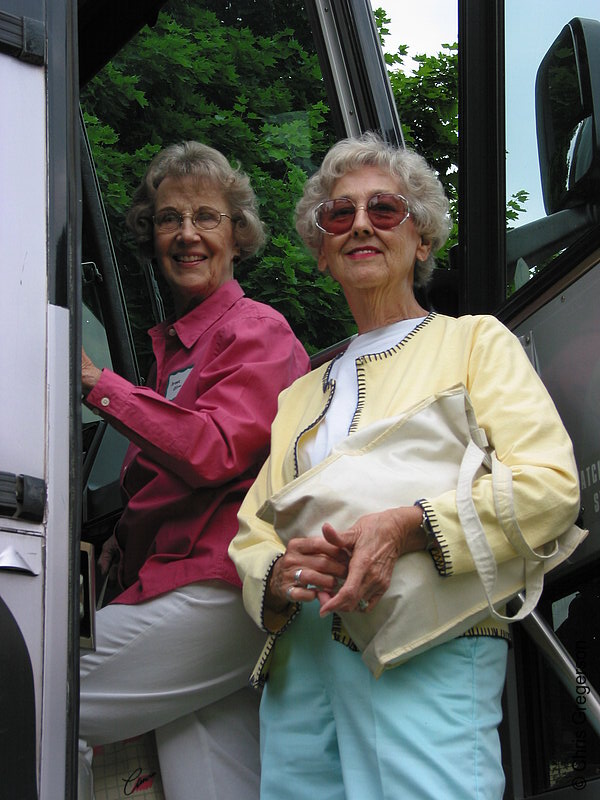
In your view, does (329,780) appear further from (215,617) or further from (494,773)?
(215,617)

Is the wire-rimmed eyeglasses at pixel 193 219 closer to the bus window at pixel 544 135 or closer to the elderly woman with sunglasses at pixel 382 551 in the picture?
the elderly woman with sunglasses at pixel 382 551

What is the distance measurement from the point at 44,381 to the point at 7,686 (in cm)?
47

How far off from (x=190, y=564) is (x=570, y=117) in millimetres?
1317

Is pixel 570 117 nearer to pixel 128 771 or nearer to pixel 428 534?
pixel 428 534

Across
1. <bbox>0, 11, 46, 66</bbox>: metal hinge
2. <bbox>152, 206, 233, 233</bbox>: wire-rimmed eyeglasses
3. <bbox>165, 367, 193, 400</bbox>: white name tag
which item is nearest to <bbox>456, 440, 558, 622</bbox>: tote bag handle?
<bbox>165, 367, 193, 400</bbox>: white name tag

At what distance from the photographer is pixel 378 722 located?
2.01 m

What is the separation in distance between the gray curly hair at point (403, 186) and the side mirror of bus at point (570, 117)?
30 cm

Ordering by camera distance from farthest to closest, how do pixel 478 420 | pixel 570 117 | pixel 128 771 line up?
pixel 570 117 < pixel 128 771 < pixel 478 420

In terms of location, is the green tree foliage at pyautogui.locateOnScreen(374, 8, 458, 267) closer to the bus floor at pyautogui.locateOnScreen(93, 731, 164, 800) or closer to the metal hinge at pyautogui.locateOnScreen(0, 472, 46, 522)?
the bus floor at pyautogui.locateOnScreen(93, 731, 164, 800)

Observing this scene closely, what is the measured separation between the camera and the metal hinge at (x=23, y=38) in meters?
2.12

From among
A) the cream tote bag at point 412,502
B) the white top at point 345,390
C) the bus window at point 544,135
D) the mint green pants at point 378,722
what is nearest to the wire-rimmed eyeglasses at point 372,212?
the white top at point 345,390

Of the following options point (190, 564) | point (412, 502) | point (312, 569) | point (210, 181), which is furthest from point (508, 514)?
point (210, 181)

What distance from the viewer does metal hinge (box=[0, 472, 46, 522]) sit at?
1917mm

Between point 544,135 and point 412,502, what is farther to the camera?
point 544,135
